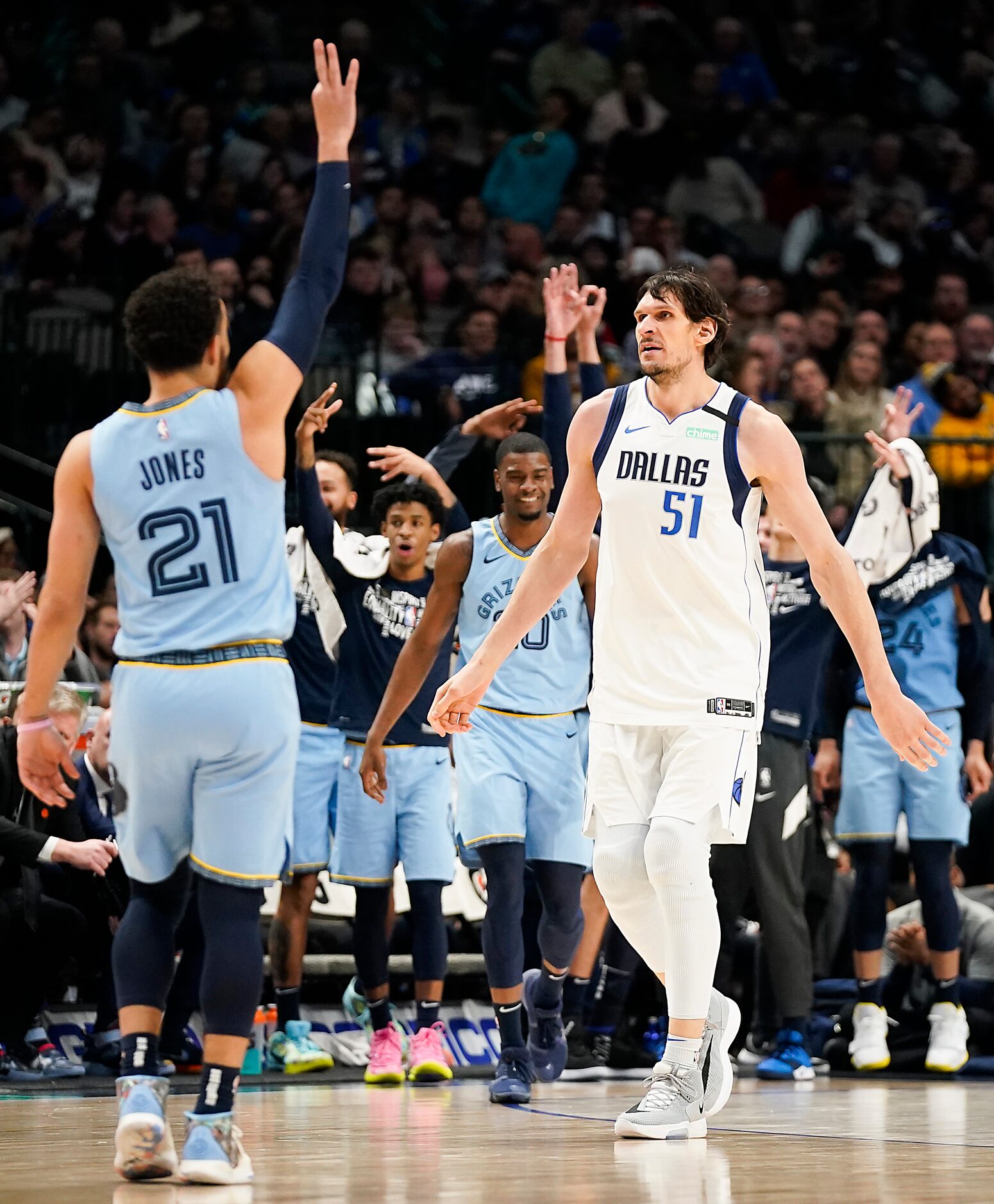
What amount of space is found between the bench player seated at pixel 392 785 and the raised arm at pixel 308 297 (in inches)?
121

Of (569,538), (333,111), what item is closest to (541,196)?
(569,538)

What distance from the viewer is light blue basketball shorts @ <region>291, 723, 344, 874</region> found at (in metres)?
7.75

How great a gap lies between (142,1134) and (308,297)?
1.91 m

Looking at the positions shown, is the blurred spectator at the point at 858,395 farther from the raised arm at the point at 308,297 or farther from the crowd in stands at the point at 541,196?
the raised arm at the point at 308,297

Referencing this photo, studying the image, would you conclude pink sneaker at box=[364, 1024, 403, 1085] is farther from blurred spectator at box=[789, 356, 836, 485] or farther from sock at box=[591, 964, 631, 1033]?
blurred spectator at box=[789, 356, 836, 485]

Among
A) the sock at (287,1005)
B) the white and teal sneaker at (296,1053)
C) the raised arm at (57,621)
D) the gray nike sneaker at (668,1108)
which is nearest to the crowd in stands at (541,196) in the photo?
the sock at (287,1005)

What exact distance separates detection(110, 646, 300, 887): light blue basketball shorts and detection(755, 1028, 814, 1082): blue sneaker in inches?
158

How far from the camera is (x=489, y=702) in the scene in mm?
6719

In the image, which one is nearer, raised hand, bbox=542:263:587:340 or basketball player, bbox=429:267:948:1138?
basketball player, bbox=429:267:948:1138

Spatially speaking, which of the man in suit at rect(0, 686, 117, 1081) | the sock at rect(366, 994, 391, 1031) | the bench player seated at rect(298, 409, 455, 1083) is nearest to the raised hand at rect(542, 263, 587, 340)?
the bench player seated at rect(298, 409, 455, 1083)

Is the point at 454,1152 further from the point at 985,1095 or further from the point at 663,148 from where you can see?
the point at 663,148

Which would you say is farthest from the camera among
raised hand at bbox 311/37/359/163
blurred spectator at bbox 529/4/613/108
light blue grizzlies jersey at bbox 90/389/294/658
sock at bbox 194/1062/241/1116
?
blurred spectator at bbox 529/4/613/108

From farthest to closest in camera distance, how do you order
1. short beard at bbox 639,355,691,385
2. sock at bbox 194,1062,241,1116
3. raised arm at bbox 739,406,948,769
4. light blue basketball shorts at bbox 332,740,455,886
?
light blue basketball shorts at bbox 332,740,455,886 → short beard at bbox 639,355,691,385 → raised arm at bbox 739,406,948,769 → sock at bbox 194,1062,241,1116

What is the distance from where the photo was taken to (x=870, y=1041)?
791cm
